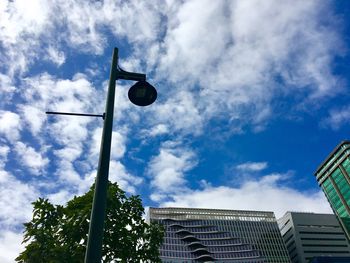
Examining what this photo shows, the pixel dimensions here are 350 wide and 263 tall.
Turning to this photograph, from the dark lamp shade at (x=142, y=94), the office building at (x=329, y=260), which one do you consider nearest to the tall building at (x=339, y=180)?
the office building at (x=329, y=260)

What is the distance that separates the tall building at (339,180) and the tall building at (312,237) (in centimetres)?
2383

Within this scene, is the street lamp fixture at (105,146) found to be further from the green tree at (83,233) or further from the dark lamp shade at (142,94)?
the green tree at (83,233)

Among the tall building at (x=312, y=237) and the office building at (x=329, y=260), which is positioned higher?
the tall building at (x=312, y=237)

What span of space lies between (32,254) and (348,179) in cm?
10945

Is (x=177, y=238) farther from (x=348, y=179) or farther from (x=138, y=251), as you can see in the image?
(x=138, y=251)

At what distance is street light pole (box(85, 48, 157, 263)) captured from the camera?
124 inches

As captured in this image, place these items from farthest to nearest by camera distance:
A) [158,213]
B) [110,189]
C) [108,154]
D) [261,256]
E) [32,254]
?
[158,213] < [261,256] < [110,189] < [32,254] < [108,154]

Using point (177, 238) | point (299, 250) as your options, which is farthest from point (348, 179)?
point (177, 238)

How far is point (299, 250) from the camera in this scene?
422ft

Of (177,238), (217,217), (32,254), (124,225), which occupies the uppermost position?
(217,217)

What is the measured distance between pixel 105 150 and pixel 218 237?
132 m

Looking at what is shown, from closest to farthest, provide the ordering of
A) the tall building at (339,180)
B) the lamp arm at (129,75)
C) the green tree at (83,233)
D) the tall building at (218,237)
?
the lamp arm at (129,75), the green tree at (83,233), the tall building at (339,180), the tall building at (218,237)

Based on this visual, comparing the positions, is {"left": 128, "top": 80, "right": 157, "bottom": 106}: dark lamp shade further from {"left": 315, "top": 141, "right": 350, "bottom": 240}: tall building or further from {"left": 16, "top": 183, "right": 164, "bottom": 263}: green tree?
{"left": 315, "top": 141, "right": 350, "bottom": 240}: tall building

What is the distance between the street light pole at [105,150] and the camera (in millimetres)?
3156
